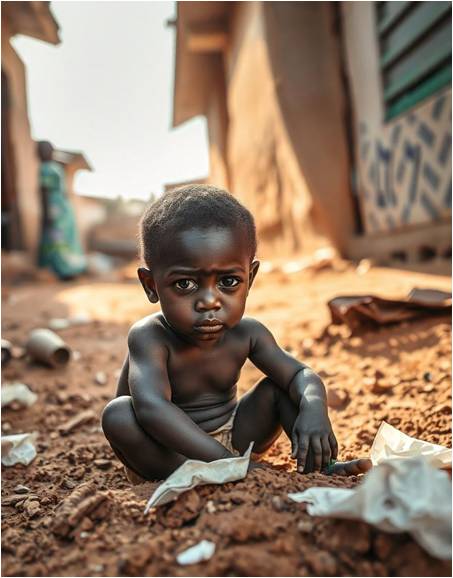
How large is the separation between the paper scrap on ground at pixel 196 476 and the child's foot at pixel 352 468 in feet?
1.04

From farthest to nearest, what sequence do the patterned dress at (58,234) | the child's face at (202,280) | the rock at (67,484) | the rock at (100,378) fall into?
the patterned dress at (58,234), the rock at (100,378), the rock at (67,484), the child's face at (202,280)

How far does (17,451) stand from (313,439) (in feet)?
4.07

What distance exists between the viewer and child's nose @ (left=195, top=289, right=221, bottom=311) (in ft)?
4.68

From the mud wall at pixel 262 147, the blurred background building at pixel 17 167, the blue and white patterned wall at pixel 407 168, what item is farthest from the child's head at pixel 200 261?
the blurred background building at pixel 17 167

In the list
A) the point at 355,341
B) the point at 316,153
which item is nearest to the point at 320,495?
the point at 355,341

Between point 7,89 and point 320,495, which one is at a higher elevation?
point 7,89

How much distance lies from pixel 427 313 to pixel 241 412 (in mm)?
1676

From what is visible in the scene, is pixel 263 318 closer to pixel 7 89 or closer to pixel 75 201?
pixel 7 89

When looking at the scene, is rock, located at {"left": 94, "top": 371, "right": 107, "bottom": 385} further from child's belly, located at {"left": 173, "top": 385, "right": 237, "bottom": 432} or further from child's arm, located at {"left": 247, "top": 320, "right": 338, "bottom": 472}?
child's arm, located at {"left": 247, "top": 320, "right": 338, "bottom": 472}

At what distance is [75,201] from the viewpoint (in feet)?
42.9

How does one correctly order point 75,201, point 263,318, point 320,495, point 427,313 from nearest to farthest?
point 320,495
point 427,313
point 263,318
point 75,201

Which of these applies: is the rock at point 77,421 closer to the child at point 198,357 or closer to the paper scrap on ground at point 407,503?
the child at point 198,357

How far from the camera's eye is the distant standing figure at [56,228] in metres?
8.27

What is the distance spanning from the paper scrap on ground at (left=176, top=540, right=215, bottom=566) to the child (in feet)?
1.30
